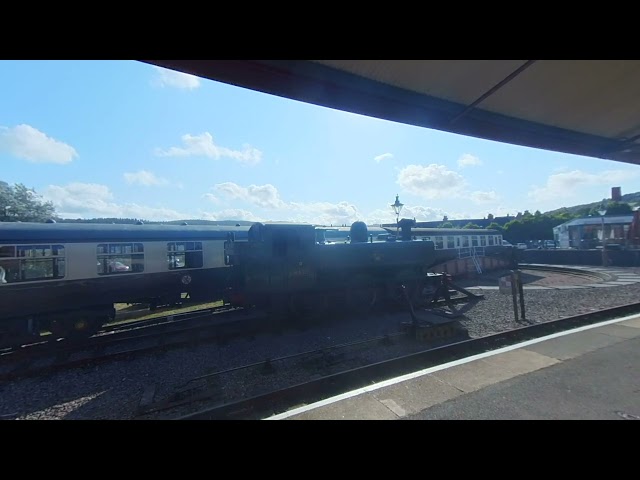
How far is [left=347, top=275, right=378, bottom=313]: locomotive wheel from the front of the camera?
347 inches

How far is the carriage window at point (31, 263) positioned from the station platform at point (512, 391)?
7953 millimetres

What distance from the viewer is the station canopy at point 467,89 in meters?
3.39

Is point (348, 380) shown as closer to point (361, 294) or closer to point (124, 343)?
point (361, 294)

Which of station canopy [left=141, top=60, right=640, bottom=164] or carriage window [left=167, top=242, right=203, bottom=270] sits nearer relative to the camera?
station canopy [left=141, top=60, right=640, bottom=164]

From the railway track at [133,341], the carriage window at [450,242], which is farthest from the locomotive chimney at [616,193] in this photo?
the railway track at [133,341]

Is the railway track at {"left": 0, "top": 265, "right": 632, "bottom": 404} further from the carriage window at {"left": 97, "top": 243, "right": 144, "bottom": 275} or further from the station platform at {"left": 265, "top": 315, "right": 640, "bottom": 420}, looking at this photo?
the station platform at {"left": 265, "top": 315, "right": 640, "bottom": 420}

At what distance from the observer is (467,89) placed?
4219mm

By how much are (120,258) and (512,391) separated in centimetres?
1028

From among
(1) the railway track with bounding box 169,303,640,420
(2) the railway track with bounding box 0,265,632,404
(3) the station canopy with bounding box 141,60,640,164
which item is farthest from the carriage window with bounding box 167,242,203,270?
(3) the station canopy with bounding box 141,60,640,164

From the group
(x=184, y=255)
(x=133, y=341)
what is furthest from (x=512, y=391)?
(x=184, y=255)

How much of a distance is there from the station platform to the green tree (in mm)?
41601

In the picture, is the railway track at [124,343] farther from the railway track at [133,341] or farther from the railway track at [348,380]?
the railway track at [348,380]
